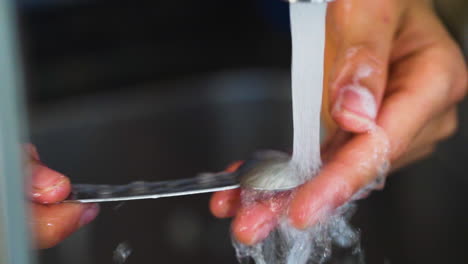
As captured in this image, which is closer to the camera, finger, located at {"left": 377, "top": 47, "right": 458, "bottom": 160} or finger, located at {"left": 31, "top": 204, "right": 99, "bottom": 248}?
finger, located at {"left": 31, "top": 204, "right": 99, "bottom": 248}

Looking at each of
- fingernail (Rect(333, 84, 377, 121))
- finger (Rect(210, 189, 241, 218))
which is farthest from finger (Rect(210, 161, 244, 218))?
fingernail (Rect(333, 84, 377, 121))

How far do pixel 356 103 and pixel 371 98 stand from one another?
0.02 m

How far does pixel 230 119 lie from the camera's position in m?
1.02

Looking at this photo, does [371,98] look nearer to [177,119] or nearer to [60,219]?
[60,219]

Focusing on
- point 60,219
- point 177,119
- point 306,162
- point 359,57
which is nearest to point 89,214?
point 60,219

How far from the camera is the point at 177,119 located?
104 centimetres

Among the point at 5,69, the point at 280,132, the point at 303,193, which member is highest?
the point at 5,69

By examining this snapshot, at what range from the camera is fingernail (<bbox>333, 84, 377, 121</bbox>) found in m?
0.49

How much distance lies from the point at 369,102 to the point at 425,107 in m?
0.07

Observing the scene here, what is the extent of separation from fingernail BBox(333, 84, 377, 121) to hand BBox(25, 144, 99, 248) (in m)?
0.22

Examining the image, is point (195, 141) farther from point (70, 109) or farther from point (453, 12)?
point (453, 12)

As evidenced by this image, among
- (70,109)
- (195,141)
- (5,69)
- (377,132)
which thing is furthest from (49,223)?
(70,109)

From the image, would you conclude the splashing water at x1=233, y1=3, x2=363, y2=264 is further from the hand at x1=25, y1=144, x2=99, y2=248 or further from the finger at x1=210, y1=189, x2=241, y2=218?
the hand at x1=25, y1=144, x2=99, y2=248

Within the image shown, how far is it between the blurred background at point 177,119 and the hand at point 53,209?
0.05 ft
